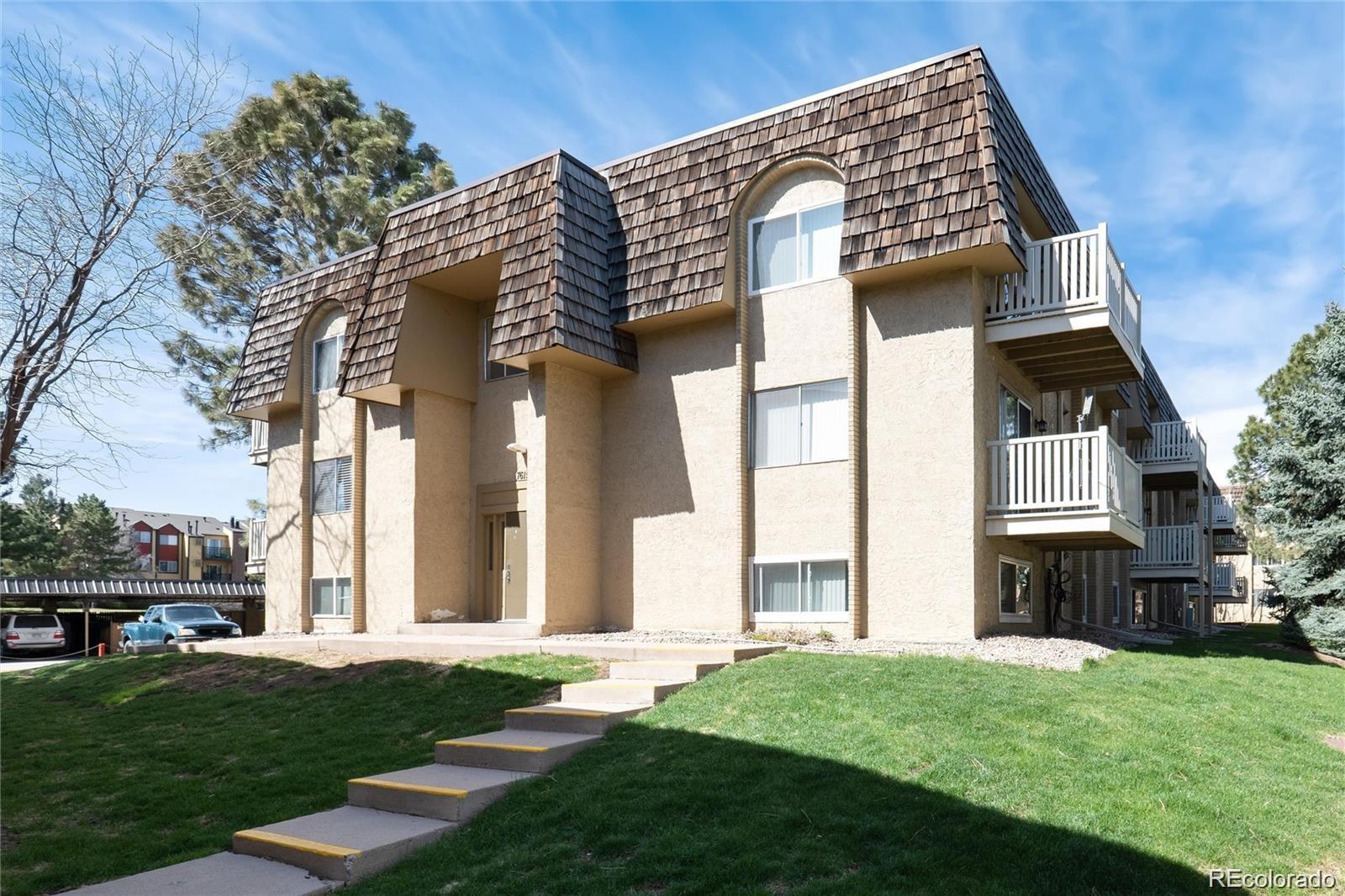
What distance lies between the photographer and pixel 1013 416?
15.6 m

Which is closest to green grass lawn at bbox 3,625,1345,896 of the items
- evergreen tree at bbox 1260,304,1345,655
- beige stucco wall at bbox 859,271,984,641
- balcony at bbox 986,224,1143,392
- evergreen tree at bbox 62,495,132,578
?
beige stucco wall at bbox 859,271,984,641

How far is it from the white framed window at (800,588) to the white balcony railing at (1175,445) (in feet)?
56.8

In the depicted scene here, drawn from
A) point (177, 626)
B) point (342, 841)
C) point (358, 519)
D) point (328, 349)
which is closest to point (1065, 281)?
point (342, 841)

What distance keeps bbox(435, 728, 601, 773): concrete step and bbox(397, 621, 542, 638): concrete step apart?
583cm

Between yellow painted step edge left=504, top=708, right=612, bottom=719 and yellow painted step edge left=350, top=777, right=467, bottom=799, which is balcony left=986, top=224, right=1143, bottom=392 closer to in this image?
yellow painted step edge left=504, top=708, right=612, bottom=719

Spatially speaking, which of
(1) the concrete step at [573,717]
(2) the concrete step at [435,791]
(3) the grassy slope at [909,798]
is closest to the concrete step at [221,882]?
(3) the grassy slope at [909,798]

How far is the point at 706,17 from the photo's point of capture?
13039mm

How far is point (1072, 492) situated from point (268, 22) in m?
12.9

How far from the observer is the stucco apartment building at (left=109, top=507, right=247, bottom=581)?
260 feet

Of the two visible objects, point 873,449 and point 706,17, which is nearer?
point 706,17

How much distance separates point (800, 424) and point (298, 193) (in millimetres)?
21609

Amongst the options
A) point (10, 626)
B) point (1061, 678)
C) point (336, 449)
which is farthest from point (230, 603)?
point (1061, 678)

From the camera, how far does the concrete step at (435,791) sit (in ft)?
24.1

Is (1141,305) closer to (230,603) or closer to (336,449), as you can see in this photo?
(336,449)
